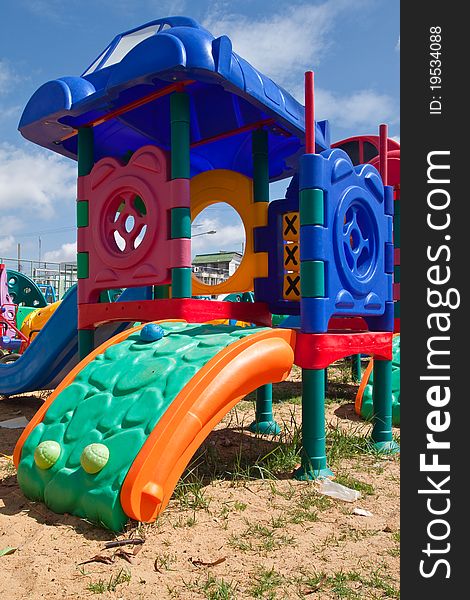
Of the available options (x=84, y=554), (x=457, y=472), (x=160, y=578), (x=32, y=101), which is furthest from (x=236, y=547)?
(x=32, y=101)

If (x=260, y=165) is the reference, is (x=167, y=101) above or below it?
above

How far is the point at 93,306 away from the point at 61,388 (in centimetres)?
177

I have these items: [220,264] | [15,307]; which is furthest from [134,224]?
[220,264]

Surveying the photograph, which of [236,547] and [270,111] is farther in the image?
[270,111]

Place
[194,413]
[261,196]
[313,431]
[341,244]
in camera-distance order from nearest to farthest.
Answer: [194,413] → [313,431] → [341,244] → [261,196]

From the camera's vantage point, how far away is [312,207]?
157 inches

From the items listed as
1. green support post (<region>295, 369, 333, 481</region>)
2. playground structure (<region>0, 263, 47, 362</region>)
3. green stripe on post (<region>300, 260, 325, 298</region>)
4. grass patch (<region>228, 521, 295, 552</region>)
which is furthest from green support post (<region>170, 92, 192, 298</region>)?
playground structure (<region>0, 263, 47, 362</region>)

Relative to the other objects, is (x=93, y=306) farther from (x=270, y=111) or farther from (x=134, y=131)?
(x=270, y=111)

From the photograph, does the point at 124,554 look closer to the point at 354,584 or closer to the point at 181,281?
the point at 354,584

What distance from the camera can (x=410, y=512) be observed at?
88.4 inches

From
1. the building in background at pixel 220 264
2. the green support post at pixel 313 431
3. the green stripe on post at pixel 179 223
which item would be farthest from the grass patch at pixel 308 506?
the building in background at pixel 220 264

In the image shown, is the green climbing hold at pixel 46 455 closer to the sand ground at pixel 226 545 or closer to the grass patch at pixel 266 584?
the sand ground at pixel 226 545

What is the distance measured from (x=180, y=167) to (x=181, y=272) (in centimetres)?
89

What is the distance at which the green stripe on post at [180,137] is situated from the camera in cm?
447
